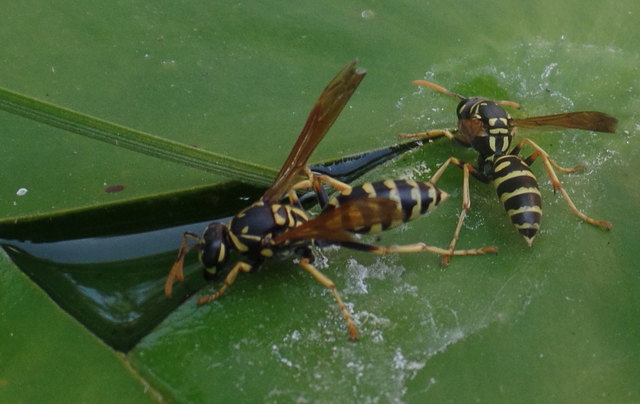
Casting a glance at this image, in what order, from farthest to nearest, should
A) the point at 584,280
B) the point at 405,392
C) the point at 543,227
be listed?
the point at 543,227 < the point at 584,280 < the point at 405,392

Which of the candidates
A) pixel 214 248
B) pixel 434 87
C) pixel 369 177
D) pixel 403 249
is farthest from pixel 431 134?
pixel 214 248

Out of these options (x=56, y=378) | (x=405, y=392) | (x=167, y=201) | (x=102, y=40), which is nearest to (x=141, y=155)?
(x=167, y=201)

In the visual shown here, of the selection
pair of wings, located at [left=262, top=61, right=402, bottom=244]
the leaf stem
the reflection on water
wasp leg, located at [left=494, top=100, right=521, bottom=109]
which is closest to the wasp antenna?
wasp leg, located at [left=494, top=100, right=521, bottom=109]

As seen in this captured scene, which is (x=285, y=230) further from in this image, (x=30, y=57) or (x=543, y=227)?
(x=30, y=57)

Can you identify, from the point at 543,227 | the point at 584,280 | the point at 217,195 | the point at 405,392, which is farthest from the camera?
the point at 217,195

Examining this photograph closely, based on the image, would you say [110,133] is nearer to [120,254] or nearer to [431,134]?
[120,254]

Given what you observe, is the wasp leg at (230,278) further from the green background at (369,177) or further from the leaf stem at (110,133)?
the leaf stem at (110,133)

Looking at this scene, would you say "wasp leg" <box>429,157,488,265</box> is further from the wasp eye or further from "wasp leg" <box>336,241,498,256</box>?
the wasp eye

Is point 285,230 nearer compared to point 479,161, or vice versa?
point 285,230
